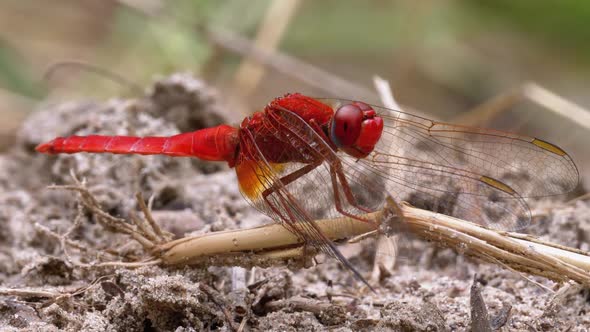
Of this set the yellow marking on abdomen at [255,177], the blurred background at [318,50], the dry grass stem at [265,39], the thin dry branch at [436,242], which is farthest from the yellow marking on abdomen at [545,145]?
the dry grass stem at [265,39]

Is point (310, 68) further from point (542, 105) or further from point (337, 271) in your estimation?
point (337, 271)

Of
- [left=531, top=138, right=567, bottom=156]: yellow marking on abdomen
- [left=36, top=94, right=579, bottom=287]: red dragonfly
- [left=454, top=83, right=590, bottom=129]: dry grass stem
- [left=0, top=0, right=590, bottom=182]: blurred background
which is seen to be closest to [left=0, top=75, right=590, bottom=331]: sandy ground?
[left=36, top=94, right=579, bottom=287]: red dragonfly

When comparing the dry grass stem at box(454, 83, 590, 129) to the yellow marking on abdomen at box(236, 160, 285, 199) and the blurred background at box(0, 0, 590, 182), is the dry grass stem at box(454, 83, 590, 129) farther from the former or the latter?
the yellow marking on abdomen at box(236, 160, 285, 199)

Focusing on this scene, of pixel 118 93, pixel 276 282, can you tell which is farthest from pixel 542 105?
pixel 118 93

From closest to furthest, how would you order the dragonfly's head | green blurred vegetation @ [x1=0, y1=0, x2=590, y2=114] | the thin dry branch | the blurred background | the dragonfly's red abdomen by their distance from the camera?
the thin dry branch
the dragonfly's head
the dragonfly's red abdomen
the blurred background
green blurred vegetation @ [x1=0, y1=0, x2=590, y2=114]

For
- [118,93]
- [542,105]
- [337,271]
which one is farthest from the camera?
[118,93]

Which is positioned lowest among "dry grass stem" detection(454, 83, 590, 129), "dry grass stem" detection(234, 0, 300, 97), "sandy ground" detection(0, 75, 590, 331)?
"sandy ground" detection(0, 75, 590, 331)

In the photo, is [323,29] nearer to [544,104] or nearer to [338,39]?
[338,39]
